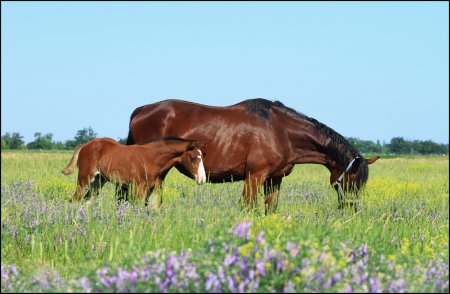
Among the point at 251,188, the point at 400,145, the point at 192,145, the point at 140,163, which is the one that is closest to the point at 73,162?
the point at 140,163

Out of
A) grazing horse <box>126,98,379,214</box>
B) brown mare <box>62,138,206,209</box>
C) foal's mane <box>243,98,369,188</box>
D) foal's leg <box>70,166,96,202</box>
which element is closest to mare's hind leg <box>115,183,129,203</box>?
brown mare <box>62,138,206,209</box>

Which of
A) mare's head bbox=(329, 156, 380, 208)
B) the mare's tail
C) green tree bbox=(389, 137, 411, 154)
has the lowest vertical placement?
mare's head bbox=(329, 156, 380, 208)

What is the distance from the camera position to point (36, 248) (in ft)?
22.8

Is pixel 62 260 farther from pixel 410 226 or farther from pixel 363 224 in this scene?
pixel 410 226

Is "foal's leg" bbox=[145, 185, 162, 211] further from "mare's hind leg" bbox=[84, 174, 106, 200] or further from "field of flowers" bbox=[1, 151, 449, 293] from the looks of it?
A: "field of flowers" bbox=[1, 151, 449, 293]

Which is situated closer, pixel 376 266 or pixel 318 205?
pixel 376 266

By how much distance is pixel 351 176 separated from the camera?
10.8m

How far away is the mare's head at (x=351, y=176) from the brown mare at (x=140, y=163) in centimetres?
238

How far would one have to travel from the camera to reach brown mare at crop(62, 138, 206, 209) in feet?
32.9

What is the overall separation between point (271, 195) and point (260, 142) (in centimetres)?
95

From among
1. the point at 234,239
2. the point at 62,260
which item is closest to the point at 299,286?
the point at 234,239

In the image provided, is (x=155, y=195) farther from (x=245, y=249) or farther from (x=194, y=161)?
(x=245, y=249)

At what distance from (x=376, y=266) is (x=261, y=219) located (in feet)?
9.72

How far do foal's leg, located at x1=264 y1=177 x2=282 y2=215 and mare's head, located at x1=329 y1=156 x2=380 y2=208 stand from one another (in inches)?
38.5
